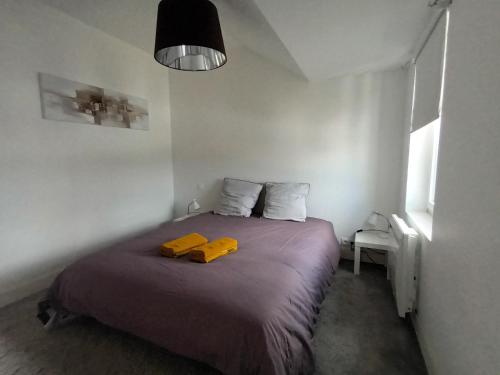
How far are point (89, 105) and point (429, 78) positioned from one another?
2.97 metres

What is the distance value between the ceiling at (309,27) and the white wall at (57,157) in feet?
0.89

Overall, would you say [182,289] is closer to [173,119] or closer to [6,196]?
[6,196]

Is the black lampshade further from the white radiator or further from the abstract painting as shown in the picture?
the white radiator

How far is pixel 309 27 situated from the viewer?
5.87 feet

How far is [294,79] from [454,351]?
276cm

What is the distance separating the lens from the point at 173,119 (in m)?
3.61

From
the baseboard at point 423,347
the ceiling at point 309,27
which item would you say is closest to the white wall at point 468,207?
the baseboard at point 423,347

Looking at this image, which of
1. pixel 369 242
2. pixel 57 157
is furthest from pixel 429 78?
pixel 57 157

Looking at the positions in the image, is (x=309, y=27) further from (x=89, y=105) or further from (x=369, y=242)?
(x=89, y=105)

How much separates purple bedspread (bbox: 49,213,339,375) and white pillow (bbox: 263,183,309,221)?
752mm

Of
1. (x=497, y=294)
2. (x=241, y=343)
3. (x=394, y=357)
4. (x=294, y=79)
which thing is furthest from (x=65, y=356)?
(x=294, y=79)

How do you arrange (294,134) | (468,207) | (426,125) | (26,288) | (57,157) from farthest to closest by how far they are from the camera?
(294,134) < (57,157) < (26,288) < (426,125) < (468,207)

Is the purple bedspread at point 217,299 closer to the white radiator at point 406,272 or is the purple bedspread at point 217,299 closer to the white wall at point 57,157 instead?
the white radiator at point 406,272

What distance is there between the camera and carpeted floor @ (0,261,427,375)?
4.82ft
